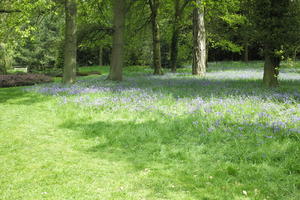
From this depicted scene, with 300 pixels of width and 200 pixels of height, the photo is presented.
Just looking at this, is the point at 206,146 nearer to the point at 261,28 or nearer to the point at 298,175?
the point at 298,175

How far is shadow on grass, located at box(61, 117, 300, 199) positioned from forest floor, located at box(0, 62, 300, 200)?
2cm

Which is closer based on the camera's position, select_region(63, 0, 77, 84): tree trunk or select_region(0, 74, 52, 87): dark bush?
select_region(63, 0, 77, 84): tree trunk

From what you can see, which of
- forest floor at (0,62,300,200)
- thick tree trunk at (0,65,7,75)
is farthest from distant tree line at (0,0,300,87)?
thick tree trunk at (0,65,7,75)

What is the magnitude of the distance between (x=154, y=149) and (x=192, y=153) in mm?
949

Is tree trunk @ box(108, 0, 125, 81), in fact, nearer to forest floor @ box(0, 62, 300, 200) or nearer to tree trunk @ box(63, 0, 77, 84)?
tree trunk @ box(63, 0, 77, 84)

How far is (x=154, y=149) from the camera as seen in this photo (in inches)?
258

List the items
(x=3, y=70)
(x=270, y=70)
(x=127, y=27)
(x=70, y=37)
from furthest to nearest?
1. (x=3, y=70)
2. (x=127, y=27)
3. (x=70, y=37)
4. (x=270, y=70)

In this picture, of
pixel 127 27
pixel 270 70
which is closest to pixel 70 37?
pixel 127 27

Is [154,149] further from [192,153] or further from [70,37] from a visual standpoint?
[70,37]

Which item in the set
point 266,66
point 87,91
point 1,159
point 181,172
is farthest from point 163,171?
point 266,66

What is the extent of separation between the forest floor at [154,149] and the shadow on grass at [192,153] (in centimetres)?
2

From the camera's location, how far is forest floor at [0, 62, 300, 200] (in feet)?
15.0

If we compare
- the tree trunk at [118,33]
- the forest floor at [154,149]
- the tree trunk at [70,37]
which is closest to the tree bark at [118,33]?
the tree trunk at [118,33]

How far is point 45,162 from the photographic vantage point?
5.82 metres
